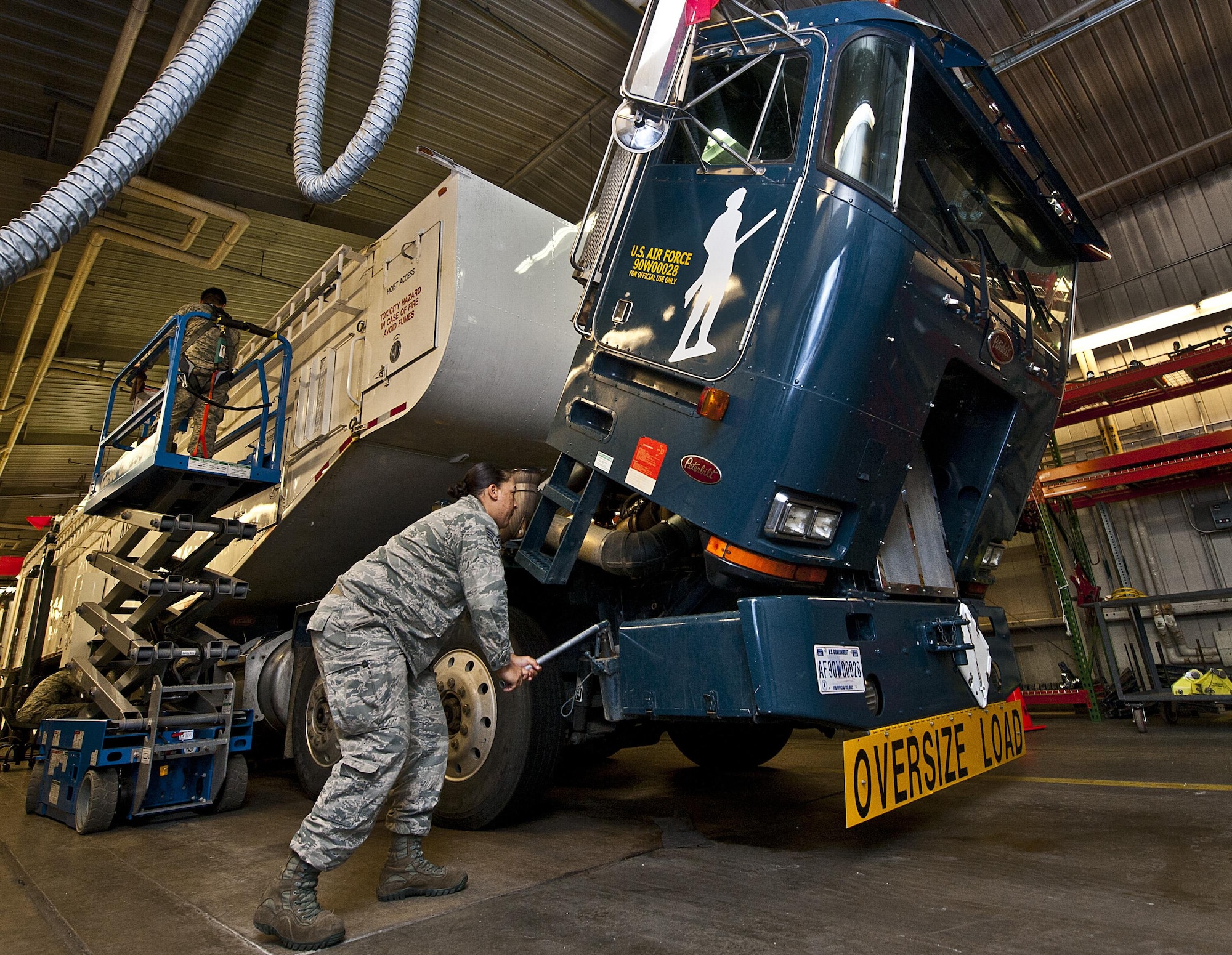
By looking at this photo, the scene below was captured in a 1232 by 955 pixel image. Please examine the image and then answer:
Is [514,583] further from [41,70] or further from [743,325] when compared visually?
[41,70]

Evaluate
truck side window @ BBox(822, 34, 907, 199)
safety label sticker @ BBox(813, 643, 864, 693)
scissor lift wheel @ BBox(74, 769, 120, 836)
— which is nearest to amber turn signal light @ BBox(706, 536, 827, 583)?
safety label sticker @ BBox(813, 643, 864, 693)

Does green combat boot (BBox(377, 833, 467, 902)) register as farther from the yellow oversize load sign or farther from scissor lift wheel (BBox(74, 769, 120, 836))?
scissor lift wheel (BBox(74, 769, 120, 836))

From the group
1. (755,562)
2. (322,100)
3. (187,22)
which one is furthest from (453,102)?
(755,562)

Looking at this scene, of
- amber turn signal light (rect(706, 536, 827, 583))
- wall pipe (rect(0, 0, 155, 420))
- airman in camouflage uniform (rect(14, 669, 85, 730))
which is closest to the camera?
amber turn signal light (rect(706, 536, 827, 583))

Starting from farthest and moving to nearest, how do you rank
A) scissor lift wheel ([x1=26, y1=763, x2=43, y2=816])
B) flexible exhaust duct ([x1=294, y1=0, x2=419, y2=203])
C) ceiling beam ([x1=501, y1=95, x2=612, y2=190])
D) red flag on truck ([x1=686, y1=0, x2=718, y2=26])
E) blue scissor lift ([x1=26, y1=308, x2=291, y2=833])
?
1. ceiling beam ([x1=501, y1=95, x2=612, y2=190])
2. flexible exhaust duct ([x1=294, y1=0, x2=419, y2=203])
3. scissor lift wheel ([x1=26, y1=763, x2=43, y2=816])
4. blue scissor lift ([x1=26, y1=308, x2=291, y2=833])
5. red flag on truck ([x1=686, y1=0, x2=718, y2=26])

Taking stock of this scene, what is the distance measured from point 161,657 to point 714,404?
11.7 ft

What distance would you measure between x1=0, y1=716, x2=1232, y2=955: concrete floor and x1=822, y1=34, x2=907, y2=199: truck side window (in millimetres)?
2261

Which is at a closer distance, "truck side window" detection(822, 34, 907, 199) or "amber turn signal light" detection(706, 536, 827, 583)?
"amber turn signal light" detection(706, 536, 827, 583)

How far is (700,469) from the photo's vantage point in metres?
2.50

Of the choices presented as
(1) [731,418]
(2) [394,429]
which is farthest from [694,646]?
(2) [394,429]

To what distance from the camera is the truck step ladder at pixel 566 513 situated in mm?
2916

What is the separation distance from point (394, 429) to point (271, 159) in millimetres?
4862

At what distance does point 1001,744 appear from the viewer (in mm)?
3053

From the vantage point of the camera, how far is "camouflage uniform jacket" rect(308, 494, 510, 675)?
239cm
